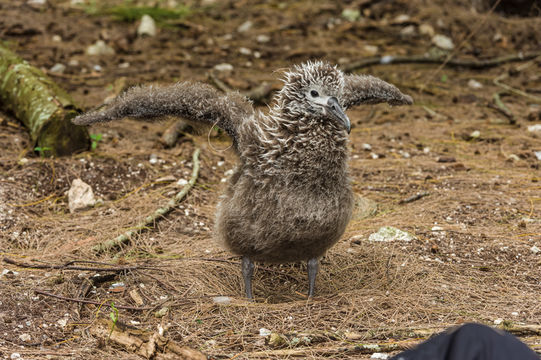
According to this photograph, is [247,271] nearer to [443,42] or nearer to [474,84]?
[474,84]

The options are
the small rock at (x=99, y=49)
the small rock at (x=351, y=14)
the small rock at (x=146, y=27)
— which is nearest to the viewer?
the small rock at (x=99, y=49)

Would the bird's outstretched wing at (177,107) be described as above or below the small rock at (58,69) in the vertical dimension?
above

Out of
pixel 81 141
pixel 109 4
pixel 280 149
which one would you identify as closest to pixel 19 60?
pixel 81 141

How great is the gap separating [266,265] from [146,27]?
692cm

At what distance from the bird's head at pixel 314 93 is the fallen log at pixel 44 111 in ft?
10.6

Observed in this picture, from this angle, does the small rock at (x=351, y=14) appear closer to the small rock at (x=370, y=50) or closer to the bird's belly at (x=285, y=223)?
the small rock at (x=370, y=50)

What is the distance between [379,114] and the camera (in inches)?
353

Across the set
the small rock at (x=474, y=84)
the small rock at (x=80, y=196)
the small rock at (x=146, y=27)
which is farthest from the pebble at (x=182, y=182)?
the small rock at (x=474, y=84)

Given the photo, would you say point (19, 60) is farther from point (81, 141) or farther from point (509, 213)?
point (509, 213)

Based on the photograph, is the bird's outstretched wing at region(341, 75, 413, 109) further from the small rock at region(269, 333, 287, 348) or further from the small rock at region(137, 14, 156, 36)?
the small rock at region(137, 14, 156, 36)

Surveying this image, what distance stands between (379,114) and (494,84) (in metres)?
2.27

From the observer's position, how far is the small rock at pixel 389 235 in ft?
18.2

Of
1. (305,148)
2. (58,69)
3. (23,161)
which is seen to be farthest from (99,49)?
(305,148)

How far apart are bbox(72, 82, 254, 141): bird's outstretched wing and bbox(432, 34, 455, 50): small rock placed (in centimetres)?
688
